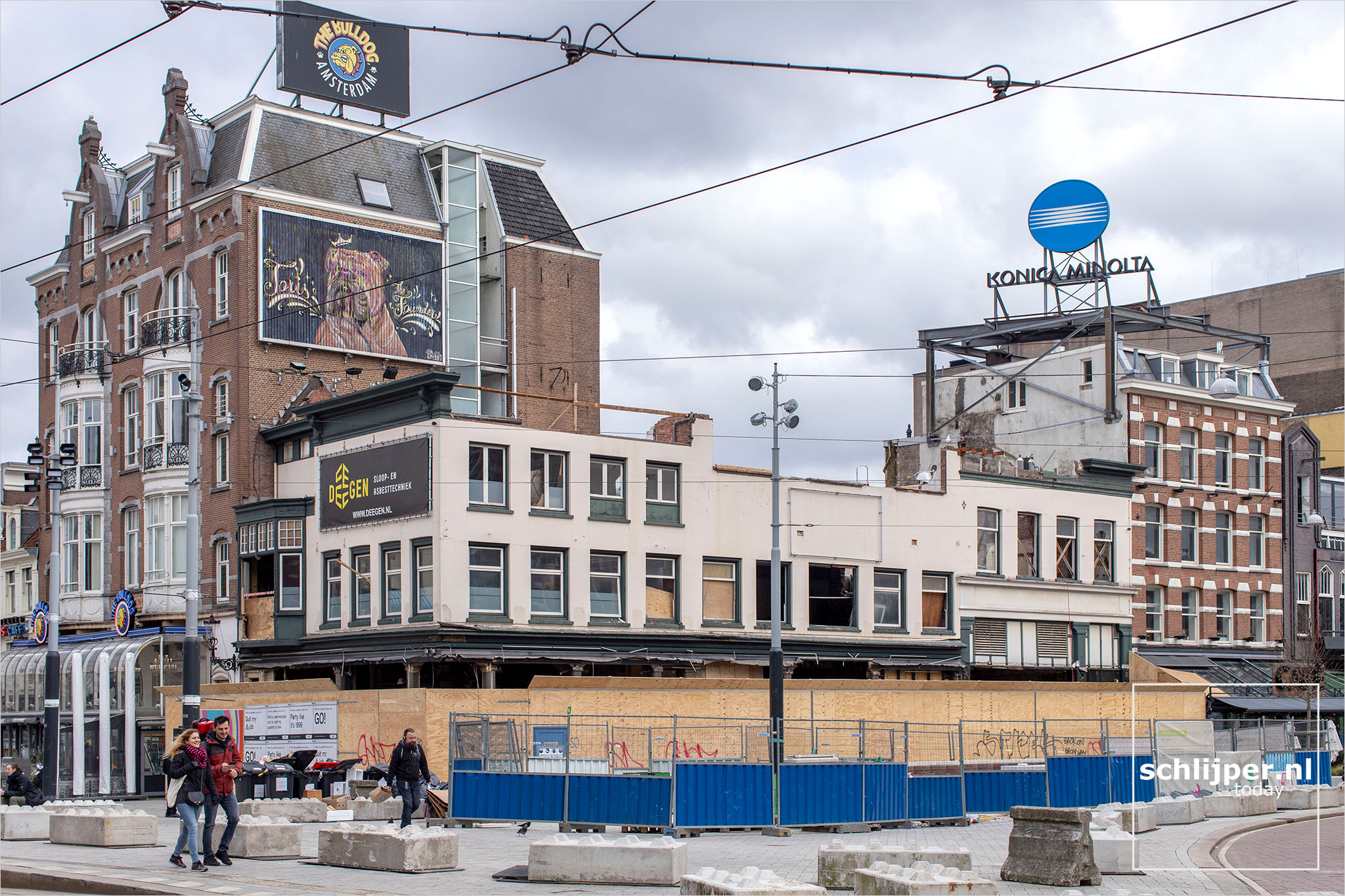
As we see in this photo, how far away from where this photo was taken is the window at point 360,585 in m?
39.3

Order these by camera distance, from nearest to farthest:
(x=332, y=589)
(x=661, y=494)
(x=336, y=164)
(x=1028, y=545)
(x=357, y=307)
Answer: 1. (x=332, y=589)
2. (x=661, y=494)
3. (x=357, y=307)
4. (x=336, y=164)
5. (x=1028, y=545)

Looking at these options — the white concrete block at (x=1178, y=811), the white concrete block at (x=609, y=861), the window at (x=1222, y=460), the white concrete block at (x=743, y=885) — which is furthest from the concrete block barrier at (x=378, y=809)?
the window at (x=1222, y=460)

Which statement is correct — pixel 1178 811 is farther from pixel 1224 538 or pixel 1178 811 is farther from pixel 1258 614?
pixel 1258 614

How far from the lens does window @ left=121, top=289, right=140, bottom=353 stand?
4759cm

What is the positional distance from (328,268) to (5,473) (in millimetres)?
26753

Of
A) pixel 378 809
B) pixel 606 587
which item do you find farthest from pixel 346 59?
pixel 378 809

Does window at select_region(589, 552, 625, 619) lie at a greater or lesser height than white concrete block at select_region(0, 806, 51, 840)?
greater

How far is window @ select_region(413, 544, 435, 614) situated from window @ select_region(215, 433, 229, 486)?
9027 millimetres

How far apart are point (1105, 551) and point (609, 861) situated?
36796 millimetres

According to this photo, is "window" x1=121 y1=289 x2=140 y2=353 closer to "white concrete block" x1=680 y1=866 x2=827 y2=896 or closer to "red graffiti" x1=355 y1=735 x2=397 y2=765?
"red graffiti" x1=355 y1=735 x2=397 y2=765

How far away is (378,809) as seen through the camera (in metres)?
24.7

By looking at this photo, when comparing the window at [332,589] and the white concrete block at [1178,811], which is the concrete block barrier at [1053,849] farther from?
the window at [332,589]

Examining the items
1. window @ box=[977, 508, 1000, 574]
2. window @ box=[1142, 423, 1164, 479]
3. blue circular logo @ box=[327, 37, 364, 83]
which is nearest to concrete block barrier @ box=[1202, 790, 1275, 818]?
window @ box=[977, 508, 1000, 574]

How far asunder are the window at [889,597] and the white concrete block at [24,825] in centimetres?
2648
